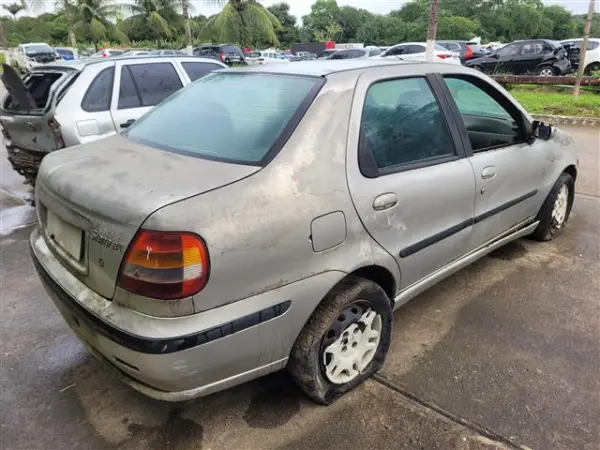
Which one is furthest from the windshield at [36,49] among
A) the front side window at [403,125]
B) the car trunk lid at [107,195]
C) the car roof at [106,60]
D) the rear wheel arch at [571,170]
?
the front side window at [403,125]

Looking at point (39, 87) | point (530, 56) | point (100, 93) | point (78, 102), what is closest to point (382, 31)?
point (530, 56)

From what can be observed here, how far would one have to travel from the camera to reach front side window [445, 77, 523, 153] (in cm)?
309

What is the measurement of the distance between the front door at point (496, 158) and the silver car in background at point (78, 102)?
349 centimetres

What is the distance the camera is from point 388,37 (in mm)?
58594

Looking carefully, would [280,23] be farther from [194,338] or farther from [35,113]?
[194,338]

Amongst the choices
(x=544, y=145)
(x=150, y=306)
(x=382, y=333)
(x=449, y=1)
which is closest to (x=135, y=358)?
(x=150, y=306)

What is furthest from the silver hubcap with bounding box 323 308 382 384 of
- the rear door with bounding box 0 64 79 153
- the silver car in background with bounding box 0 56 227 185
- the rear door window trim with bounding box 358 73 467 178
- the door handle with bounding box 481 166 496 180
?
the silver car in background with bounding box 0 56 227 185

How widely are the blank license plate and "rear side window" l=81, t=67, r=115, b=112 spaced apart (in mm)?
2979

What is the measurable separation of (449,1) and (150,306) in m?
71.5

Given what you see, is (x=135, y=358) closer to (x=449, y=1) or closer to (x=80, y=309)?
(x=80, y=309)

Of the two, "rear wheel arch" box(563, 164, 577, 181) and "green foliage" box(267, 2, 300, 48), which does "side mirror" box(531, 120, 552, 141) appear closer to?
"rear wheel arch" box(563, 164, 577, 181)

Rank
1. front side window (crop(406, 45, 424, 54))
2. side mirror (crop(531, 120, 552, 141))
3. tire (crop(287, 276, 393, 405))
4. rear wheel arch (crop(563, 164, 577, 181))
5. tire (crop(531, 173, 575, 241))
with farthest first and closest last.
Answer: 1. front side window (crop(406, 45, 424, 54))
2. rear wheel arch (crop(563, 164, 577, 181))
3. tire (crop(531, 173, 575, 241))
4. side mirror (crop(531, 120, 552, 141))
5. tire (crop(287, 276, 393, 405))

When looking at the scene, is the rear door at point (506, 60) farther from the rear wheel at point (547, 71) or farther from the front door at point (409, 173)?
the front door at point (409, 173)

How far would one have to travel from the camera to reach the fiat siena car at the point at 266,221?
1.80 meters
